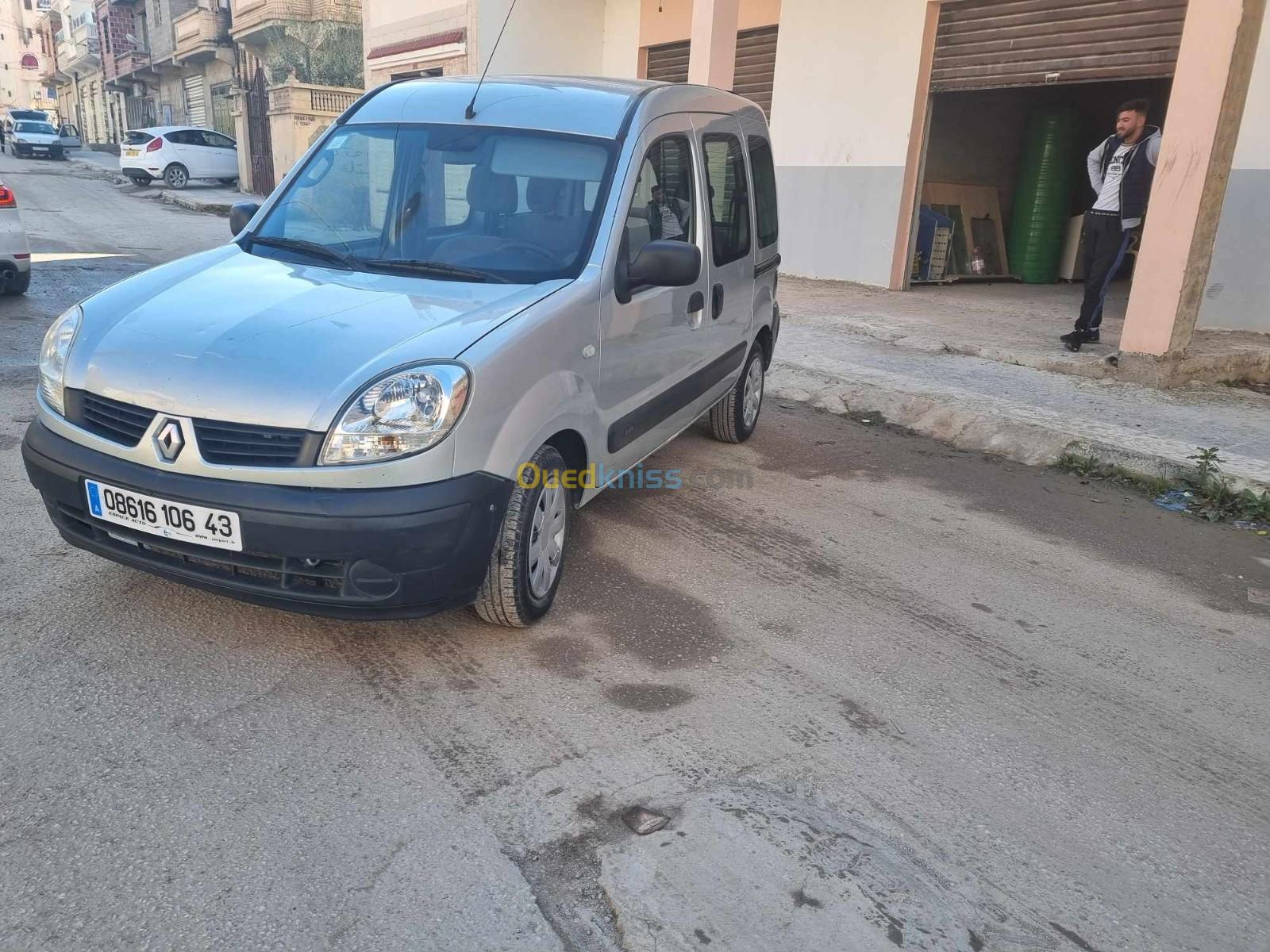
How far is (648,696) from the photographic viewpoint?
3141 millimetres

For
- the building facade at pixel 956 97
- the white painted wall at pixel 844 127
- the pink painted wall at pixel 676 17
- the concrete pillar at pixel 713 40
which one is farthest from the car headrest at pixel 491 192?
the pink painted wall at pixel 676 17

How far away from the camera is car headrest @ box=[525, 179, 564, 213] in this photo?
3818 millimetres

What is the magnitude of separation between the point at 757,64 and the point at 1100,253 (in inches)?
286

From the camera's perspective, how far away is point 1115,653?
12.1ft

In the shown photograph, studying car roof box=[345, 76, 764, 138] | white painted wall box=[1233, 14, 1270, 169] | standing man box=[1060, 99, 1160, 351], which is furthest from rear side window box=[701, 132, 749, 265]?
white painted wall box=[1233, 14, 1270, 169]

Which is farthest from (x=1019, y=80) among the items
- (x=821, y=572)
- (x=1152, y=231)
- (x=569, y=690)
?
(x=569, y=690)

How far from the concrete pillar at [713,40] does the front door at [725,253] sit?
20.6ft

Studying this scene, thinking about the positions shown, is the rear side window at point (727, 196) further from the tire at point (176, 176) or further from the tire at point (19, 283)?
the tire at point (176, 176)

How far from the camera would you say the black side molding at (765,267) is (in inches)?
219

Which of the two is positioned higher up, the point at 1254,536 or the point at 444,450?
the point at 444,450

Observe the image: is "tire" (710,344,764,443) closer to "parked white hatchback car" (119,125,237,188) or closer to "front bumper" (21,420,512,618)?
"front bumper" (21,420,512,618)

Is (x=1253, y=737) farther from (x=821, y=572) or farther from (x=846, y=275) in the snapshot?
(x=846, y=275)

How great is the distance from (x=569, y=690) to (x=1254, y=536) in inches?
158

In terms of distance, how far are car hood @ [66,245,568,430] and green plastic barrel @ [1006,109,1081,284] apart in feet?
40.2
